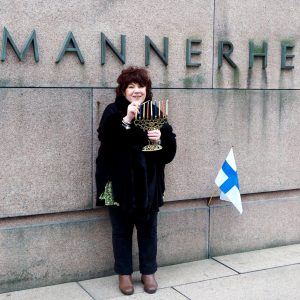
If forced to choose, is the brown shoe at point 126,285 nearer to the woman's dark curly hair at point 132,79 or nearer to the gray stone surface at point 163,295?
the gray stone surface at point 163,295

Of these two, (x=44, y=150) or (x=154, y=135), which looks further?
(x=44, y=150)

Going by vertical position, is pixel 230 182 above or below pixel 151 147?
below

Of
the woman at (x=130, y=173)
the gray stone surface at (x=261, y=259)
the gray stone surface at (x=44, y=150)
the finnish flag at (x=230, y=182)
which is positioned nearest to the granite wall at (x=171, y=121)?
the gray stone surface at (x=44, y=150)

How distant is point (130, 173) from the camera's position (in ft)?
15.2

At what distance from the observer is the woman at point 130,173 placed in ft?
15.1

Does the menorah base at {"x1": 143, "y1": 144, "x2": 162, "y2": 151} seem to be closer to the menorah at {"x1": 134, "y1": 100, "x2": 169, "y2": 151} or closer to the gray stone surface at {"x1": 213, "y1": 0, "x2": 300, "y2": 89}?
the menorah at {"x1": 134, "y1": 100, "x2": 169, "y2": 151}

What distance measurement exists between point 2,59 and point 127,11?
1.23m

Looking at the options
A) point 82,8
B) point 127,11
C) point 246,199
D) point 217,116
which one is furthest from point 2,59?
point 246,199

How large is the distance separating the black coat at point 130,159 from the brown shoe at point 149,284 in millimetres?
618

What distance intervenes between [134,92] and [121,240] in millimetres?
1251

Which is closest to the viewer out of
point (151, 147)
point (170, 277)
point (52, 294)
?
point (151, 147)

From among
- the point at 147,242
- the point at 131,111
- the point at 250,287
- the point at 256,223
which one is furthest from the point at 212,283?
the point at 131,111

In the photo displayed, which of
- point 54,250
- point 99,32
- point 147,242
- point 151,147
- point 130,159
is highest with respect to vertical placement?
point 99,32

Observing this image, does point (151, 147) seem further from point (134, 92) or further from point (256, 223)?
point (256, 223)
